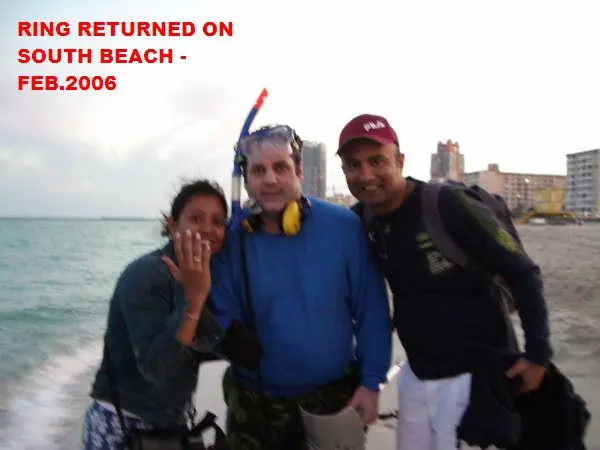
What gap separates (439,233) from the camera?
2.39 metres

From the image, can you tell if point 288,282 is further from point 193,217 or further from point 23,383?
point 23,383

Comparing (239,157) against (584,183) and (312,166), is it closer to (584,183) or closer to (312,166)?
(312,166)

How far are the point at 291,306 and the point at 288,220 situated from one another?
16.2 inches

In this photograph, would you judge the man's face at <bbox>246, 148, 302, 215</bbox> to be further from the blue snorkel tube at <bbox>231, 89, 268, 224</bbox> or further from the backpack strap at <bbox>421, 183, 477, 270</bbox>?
the backpack strap at <bbox>421, 183, 477, 270</bbox>

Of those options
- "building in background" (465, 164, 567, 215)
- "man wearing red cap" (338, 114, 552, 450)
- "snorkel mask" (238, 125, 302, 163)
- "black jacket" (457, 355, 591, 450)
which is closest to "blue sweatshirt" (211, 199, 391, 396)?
"man wearing red cap" (338, 114, 552, 450)

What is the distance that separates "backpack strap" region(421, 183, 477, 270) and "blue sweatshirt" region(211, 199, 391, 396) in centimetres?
35

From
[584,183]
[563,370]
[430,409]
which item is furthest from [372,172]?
[584,183]

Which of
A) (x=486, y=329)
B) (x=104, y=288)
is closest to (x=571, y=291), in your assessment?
(x=486, y=329)

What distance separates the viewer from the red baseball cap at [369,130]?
2471 mm

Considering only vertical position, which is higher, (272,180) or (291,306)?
(272,180)

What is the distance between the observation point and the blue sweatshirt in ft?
7.94

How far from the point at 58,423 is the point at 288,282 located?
5.14 m

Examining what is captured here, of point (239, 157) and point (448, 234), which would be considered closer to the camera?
point (448, 234)

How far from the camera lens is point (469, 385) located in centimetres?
240
